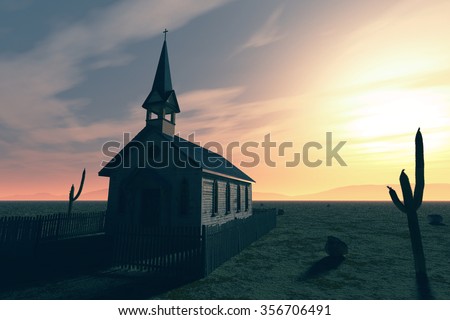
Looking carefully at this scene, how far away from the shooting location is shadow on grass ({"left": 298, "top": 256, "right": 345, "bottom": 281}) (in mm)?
10107

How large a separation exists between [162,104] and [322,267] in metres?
15.6

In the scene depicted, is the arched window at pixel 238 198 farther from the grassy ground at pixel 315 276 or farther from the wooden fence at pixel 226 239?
the grassy ground at pixel 315 276

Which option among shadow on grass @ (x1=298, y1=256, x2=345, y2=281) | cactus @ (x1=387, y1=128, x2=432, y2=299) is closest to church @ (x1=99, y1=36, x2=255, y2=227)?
shadow on grass @ (x1=298, y1=256, x2=345, y2=281)

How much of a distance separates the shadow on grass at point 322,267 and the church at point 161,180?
7.54m

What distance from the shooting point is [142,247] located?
34.7 ft

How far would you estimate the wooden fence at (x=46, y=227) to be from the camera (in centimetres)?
1322

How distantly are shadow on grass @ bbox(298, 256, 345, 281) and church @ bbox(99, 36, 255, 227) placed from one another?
24.7 ft

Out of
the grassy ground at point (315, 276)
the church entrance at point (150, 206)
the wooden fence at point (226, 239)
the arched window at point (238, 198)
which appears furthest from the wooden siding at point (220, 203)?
the grassy ground at point (315, 276)

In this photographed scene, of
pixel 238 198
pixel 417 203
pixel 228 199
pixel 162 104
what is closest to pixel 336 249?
pixel 417 203

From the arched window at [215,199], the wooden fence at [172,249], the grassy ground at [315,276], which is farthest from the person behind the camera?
the arched window at [215,199]

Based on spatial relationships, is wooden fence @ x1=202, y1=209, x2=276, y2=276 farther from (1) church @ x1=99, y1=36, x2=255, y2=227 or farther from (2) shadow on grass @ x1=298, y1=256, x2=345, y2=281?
(2) shadow on grass @ x1=298, y1=256, x2=345, y2=281
